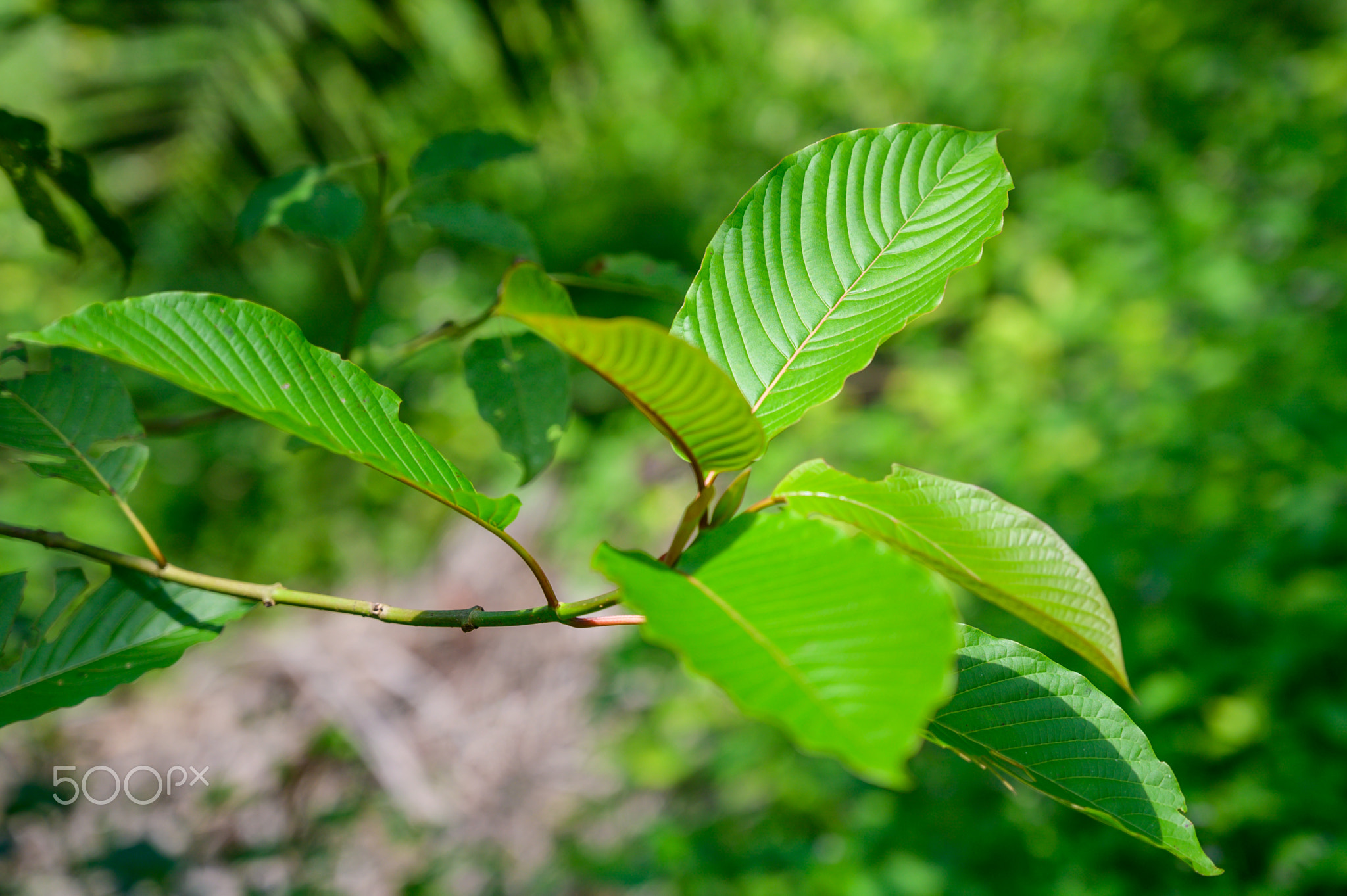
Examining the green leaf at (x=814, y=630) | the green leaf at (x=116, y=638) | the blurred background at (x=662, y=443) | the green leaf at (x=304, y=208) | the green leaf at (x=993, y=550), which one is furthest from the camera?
the blurred background at (x=662, y=443)

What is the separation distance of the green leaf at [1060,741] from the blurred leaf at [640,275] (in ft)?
1.52

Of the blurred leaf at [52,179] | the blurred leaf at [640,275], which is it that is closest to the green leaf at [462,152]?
the blurred leaf at [640,275]

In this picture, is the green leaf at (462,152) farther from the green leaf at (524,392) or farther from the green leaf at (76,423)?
the green leaf at (76,423)

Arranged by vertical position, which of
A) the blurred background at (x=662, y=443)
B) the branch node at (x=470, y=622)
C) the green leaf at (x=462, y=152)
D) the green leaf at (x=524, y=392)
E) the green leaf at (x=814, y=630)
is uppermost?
the green leaf at (x=462, y=152)

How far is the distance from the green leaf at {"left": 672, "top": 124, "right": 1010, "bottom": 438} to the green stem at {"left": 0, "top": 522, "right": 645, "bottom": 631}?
156mm

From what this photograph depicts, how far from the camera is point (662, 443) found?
3.23 meters

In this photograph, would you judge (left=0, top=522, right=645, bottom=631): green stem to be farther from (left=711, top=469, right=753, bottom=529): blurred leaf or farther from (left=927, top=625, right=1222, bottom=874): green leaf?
(left=927, top=625, right=1222, bottom=874): green leaf

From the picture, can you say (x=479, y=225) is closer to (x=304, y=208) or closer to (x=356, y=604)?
(x=304, y=208)

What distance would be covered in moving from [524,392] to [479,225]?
222mm

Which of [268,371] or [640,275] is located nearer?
[268,371]

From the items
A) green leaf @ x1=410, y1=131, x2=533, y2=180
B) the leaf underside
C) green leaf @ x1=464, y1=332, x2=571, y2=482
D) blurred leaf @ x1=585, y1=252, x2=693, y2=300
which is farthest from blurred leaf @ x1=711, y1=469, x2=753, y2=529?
green leaf @ x1=410, y1=131, x2=533, y2=180

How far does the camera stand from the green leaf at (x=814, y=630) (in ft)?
0.89

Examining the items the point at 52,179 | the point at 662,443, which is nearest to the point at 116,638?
the point at 52,179

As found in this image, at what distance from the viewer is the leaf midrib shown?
0.48 meters
